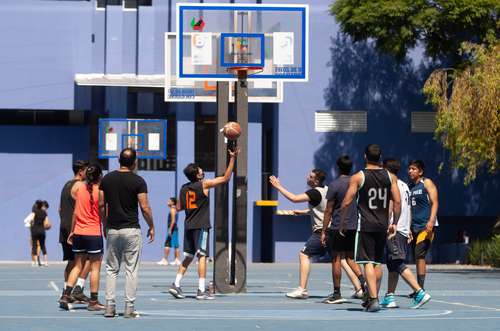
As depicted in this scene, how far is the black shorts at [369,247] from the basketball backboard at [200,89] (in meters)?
5.81

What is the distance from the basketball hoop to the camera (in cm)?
2159

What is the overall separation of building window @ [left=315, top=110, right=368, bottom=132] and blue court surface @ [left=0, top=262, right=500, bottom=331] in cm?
1953

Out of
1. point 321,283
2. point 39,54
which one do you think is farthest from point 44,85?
point 321,283

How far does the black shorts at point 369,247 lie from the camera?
1689cm

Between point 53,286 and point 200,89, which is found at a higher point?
point 200,89

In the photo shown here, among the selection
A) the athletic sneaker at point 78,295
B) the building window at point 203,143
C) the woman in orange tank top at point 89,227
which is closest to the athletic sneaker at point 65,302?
the woman in orange tank top at point 89,227

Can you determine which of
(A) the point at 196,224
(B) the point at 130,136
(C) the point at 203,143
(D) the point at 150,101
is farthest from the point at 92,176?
(D) the point at 150,101

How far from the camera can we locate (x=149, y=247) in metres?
43.8

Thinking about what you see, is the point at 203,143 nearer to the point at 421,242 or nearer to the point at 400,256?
the point at 421,242

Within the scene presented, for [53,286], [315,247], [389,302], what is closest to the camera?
[389,302]

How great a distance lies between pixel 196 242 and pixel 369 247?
3803 mm

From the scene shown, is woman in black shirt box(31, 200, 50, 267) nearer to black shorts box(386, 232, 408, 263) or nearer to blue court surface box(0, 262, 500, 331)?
blue court surface box(0, 262, 500, 331)

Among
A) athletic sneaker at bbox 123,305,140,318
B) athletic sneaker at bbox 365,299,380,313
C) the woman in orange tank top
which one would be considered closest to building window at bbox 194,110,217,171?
the woman in orange tank top

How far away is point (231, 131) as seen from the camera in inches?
787
